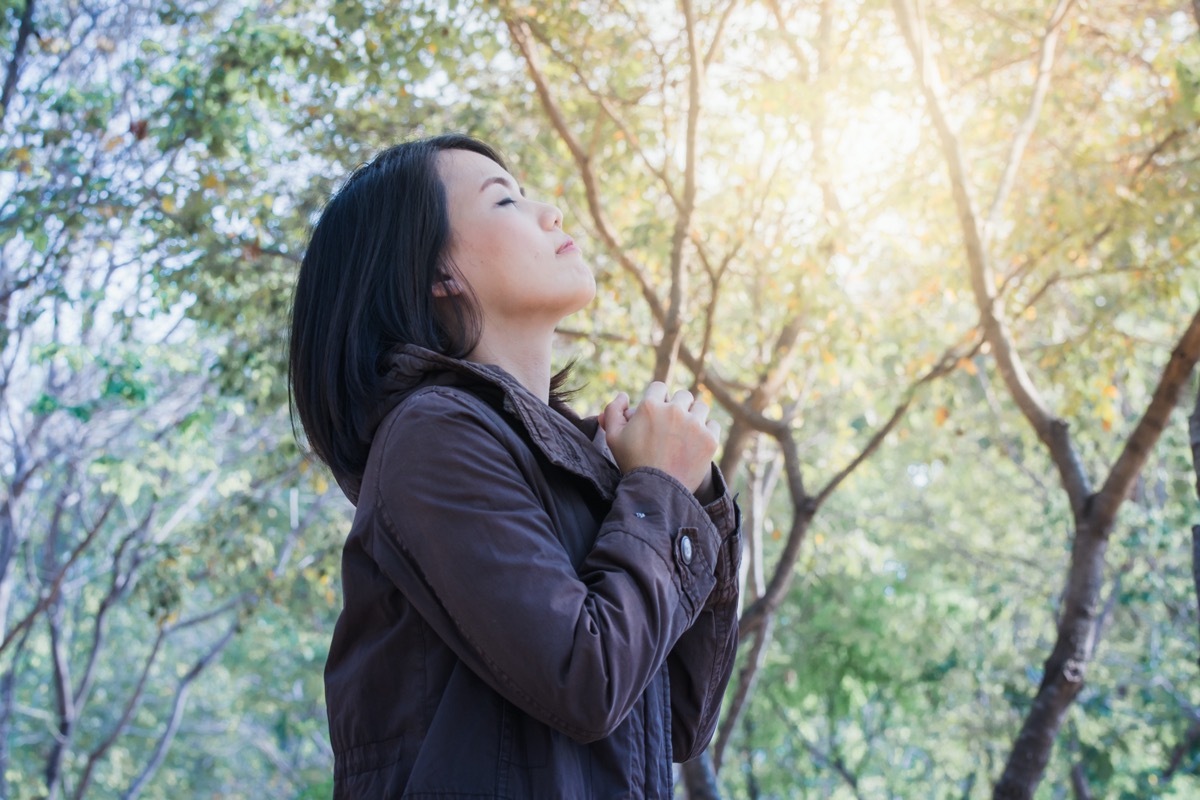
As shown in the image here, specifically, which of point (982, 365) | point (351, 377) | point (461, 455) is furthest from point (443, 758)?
point (982, 365)

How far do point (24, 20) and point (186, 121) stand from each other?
2.28 m

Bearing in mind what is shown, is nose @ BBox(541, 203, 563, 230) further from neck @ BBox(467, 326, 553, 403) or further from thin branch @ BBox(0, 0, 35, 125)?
thin branch @ BBox(0, 0, 35, 125)

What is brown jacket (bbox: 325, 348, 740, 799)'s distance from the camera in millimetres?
1139

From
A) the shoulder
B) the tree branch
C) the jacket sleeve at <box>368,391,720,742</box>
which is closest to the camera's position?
the jacket sleeve at <box>368,391,720,742</box>

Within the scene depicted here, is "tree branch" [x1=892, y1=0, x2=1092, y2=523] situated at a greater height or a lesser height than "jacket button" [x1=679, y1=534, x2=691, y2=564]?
greater

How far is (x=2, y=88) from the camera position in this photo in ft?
22.2

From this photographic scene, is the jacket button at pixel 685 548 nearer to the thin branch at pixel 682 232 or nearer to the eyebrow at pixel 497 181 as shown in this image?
the eyebrow at pixel 497 181

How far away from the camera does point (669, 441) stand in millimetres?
1398

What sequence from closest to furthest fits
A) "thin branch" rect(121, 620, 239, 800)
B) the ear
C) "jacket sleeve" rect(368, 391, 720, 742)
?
"jacket sleeve" rect(368, 391, 720, 742) < the ear < "thin branch" rect(121, 620, 239, 800)

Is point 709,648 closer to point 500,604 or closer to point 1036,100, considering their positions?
point 500,604

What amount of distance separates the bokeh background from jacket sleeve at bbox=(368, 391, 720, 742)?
163cm

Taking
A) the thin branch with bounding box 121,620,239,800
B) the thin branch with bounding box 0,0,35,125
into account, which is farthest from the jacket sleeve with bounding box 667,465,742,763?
the thin branch with bounding box 121,620,239,800

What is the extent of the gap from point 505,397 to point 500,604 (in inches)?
11.5

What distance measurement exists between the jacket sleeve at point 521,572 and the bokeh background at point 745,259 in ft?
5.36
